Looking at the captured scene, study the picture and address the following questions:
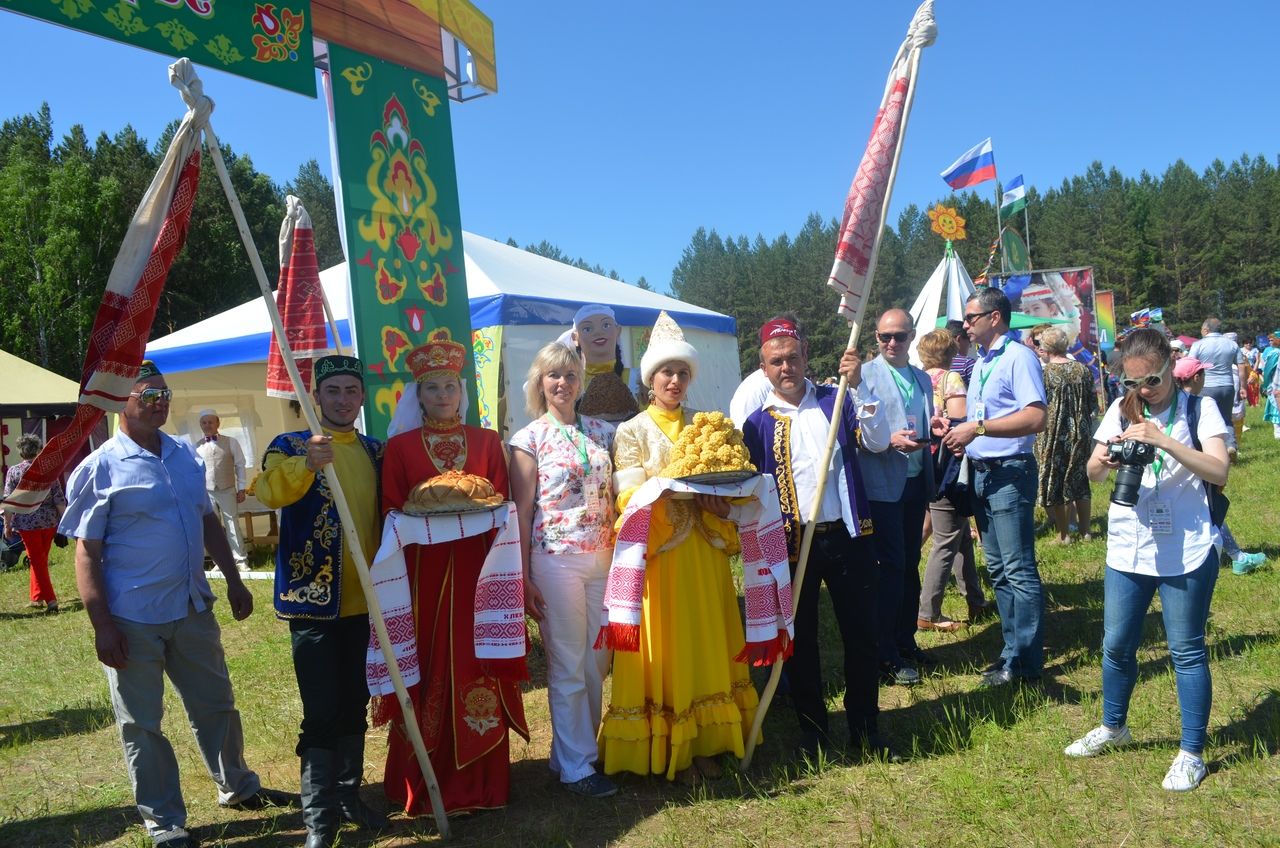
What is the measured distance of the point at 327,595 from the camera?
3275 millimetres

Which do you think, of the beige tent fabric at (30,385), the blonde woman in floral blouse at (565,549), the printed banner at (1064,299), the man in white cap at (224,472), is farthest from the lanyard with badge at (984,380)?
the beige tent fabric at (30,385)

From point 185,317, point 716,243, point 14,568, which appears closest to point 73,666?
point 14,568

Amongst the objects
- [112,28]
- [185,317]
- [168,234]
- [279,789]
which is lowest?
[279,789]

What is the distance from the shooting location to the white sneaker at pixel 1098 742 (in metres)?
3.57

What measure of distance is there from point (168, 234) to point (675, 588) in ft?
7.55

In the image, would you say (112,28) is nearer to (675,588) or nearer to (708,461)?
(708,461)

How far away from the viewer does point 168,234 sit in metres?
2.99

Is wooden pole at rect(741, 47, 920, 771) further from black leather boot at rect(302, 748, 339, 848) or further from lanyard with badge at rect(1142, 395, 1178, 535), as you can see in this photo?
black leather boot at rect(302, 748, 339, 848)

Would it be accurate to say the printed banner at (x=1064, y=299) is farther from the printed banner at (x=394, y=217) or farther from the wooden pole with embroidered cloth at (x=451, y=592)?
the wooden pole with embroidered cloth at (x=451, y=592)

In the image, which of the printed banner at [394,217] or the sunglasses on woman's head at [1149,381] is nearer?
the sunglasses on woman's head at [1149,381]

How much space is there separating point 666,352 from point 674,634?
1.18m

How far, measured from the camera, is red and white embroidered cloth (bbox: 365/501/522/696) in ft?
10.6

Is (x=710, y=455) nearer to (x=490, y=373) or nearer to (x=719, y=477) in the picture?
(x=719, y=477)

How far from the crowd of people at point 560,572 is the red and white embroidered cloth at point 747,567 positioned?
0.03 meters
